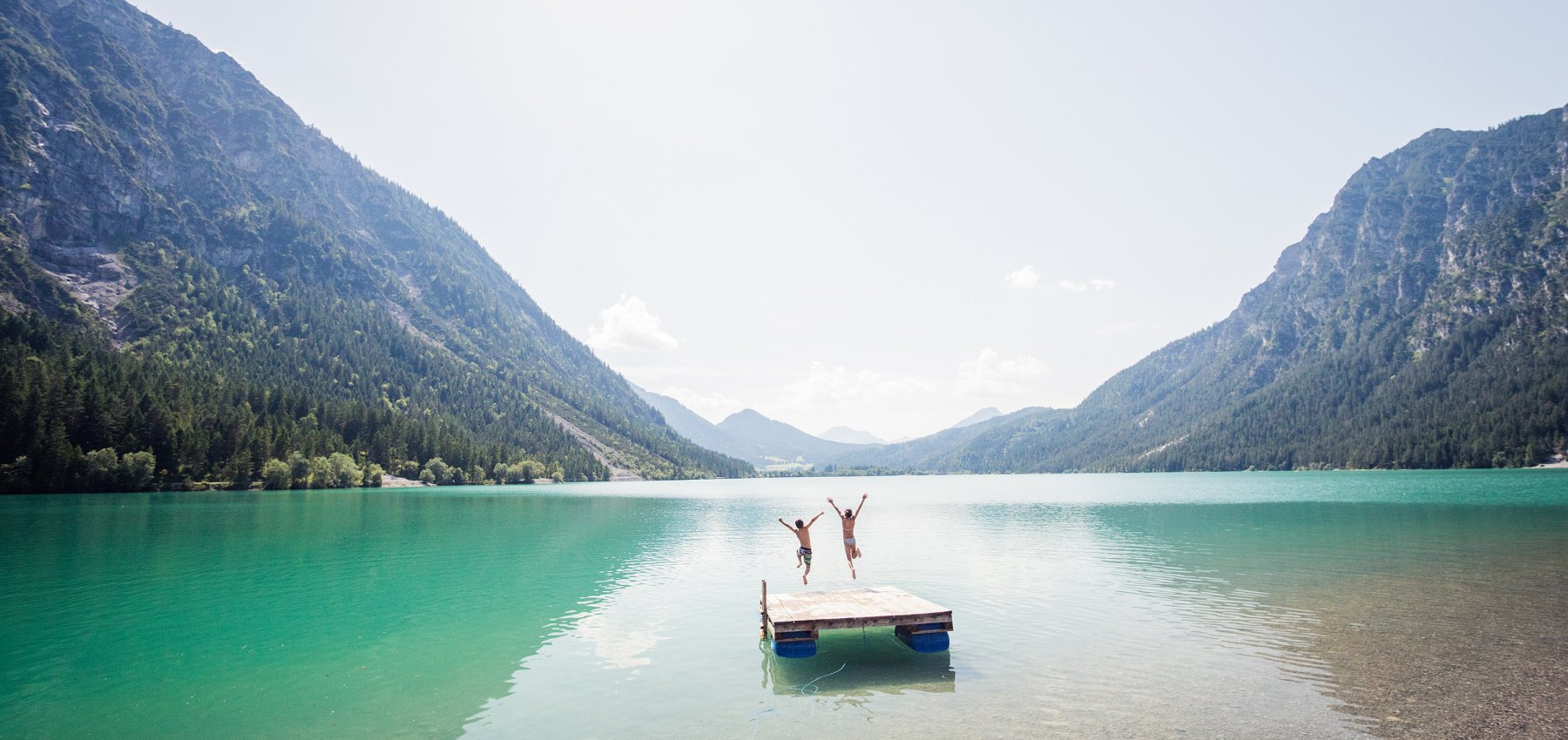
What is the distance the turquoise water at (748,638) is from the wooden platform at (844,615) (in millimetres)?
1003

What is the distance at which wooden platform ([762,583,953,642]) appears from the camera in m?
20.9

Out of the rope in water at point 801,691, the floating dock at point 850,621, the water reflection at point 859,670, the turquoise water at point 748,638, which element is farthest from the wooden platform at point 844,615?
the rope in water at point 801,691

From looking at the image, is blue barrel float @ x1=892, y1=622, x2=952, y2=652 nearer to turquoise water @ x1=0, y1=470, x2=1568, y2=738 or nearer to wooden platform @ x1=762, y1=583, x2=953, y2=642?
wooden platform @ x1=762, y1=583, x2=953, y2=642

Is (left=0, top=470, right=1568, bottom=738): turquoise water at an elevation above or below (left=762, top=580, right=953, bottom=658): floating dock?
below

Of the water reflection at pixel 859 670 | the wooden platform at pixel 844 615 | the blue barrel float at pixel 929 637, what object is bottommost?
the water reflection at pixel 859 670

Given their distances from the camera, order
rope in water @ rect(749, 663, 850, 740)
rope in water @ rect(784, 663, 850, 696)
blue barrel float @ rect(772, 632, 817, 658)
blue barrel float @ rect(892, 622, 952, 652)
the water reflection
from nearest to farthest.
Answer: rope in water @ rect(749, 663, 850, 740) < rope in water @ rect(784, 663, 850, 696) < the water reflection < blue barrel float @ rect(772, 632, 817, 658) < blue barrel float @ rect(892, 622, 952, 652)

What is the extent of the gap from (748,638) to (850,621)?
4723 mm

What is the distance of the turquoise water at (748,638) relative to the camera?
16094 mm

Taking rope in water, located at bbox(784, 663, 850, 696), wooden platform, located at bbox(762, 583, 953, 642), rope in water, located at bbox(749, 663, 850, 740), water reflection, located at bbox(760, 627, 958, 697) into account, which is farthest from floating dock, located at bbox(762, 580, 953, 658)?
rope in water, located at bbox(784, 663, 850, 696)

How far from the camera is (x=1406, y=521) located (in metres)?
59.2

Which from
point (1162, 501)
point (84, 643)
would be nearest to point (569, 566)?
point (84, 643)

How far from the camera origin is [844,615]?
2150 centimetres

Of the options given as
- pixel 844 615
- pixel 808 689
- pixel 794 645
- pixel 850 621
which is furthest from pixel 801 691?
pixel 844 615

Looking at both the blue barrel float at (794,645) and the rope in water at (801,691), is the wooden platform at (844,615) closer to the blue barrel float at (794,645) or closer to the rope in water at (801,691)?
the blue barrel float at (794,645)
